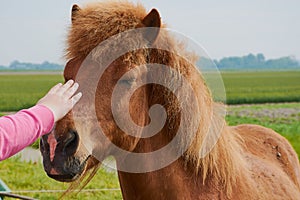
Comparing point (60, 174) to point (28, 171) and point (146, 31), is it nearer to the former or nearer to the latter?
point (146, 31)

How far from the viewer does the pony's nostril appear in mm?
2143

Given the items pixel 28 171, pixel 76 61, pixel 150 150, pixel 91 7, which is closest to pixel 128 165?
pixel 150 150

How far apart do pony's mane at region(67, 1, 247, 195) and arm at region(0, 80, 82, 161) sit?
423 mm

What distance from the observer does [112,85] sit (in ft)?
7.52

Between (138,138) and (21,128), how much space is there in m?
0.79

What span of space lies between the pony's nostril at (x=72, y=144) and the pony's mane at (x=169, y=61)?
40 cm

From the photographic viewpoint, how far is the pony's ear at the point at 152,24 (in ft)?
7.78

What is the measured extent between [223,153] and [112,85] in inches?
29.0

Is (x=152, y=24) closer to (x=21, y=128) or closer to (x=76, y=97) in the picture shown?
(x=76, y=97)

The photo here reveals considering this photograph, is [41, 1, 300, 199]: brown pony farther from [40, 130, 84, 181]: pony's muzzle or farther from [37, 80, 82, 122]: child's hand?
[37, 80, 82, 122]: child's hand

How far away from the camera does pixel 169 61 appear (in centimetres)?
244

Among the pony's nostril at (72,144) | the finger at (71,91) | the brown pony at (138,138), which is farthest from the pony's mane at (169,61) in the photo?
the pony's nostril at (72,144)

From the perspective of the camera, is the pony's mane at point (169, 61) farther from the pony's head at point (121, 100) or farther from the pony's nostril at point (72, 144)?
the pony's nostril at point (72, 144)

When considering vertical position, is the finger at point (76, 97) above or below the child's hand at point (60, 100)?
below
